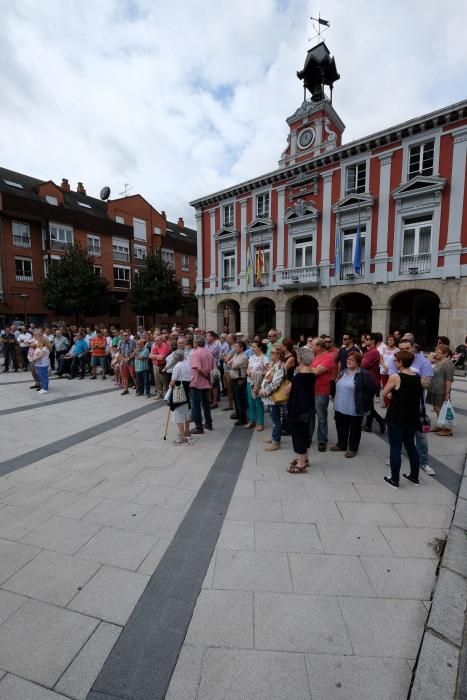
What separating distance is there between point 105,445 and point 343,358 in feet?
15.8

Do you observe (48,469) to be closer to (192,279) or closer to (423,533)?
(423,533)

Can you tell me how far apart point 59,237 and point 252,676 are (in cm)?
3381

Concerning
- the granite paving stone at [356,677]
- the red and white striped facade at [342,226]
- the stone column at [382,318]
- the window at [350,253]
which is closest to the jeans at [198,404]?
the granite paving stone at [356,677]

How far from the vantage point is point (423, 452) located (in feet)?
14.7

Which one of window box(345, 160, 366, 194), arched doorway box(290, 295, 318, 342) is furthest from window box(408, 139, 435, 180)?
arched doorway box(290, 295, 318, 342)

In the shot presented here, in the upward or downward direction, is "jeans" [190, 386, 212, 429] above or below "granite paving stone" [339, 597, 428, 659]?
above

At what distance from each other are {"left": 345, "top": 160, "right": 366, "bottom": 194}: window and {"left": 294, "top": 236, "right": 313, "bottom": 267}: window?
351 centimetres

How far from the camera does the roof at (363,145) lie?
14.8 metres

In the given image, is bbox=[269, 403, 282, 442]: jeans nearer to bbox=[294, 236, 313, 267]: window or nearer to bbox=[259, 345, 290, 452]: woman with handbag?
bbox=[259, 345, 290, 452]: woman with handbag

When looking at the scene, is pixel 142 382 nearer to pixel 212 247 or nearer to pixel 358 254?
pixel 358 254

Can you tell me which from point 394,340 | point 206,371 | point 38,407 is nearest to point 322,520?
point 206,371

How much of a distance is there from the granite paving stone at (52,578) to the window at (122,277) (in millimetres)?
33308

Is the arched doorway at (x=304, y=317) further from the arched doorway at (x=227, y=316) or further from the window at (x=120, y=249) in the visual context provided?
the window at (x=120, y=249)

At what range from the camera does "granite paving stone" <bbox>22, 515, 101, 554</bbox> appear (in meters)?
2.96
